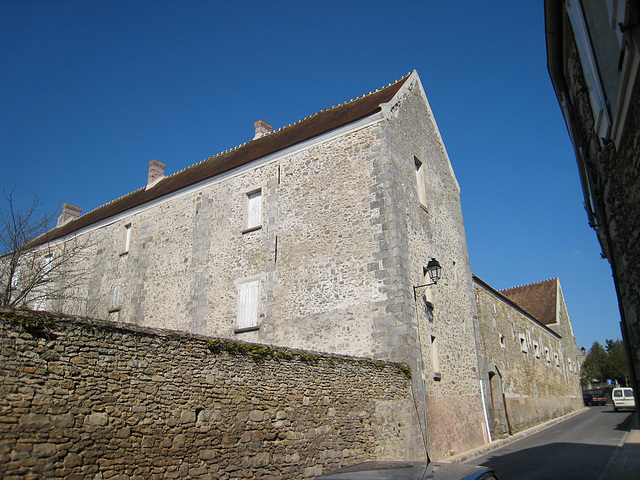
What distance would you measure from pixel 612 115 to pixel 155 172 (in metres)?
19.6

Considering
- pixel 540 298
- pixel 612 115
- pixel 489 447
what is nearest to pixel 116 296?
pixel 489 447

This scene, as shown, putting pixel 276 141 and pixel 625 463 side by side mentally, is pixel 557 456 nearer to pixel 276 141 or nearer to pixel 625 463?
pixel 625 463

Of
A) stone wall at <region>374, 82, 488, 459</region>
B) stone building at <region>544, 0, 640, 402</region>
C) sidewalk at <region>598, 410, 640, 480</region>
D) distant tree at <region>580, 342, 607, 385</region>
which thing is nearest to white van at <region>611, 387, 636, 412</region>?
sidewalk at <region>598, 410, 640, 480</region>

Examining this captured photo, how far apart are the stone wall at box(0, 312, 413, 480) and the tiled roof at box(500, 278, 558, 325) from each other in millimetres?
27763

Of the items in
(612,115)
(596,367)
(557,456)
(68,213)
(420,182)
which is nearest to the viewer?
(612,115)

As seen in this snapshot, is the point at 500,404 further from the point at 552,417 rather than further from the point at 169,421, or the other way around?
the point at 169,421

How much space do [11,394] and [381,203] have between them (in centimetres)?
889

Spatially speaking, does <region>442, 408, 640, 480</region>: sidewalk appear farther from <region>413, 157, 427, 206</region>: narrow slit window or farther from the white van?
the white van

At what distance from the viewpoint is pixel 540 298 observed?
115 ft

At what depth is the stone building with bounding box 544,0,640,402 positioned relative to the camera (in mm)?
3682

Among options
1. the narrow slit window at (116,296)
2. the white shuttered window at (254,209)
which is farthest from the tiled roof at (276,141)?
the narrow slit window at (116,296)

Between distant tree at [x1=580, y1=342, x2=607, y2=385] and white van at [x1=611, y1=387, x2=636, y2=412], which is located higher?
distant tree at [x1=580, y1=342, x2=607, y2=385]

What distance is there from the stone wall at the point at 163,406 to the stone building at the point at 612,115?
4.83 metres

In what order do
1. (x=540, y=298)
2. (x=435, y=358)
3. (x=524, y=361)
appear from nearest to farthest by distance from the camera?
(x=435, y=358) → (x=524, y=361) → (x=540, y=298)
